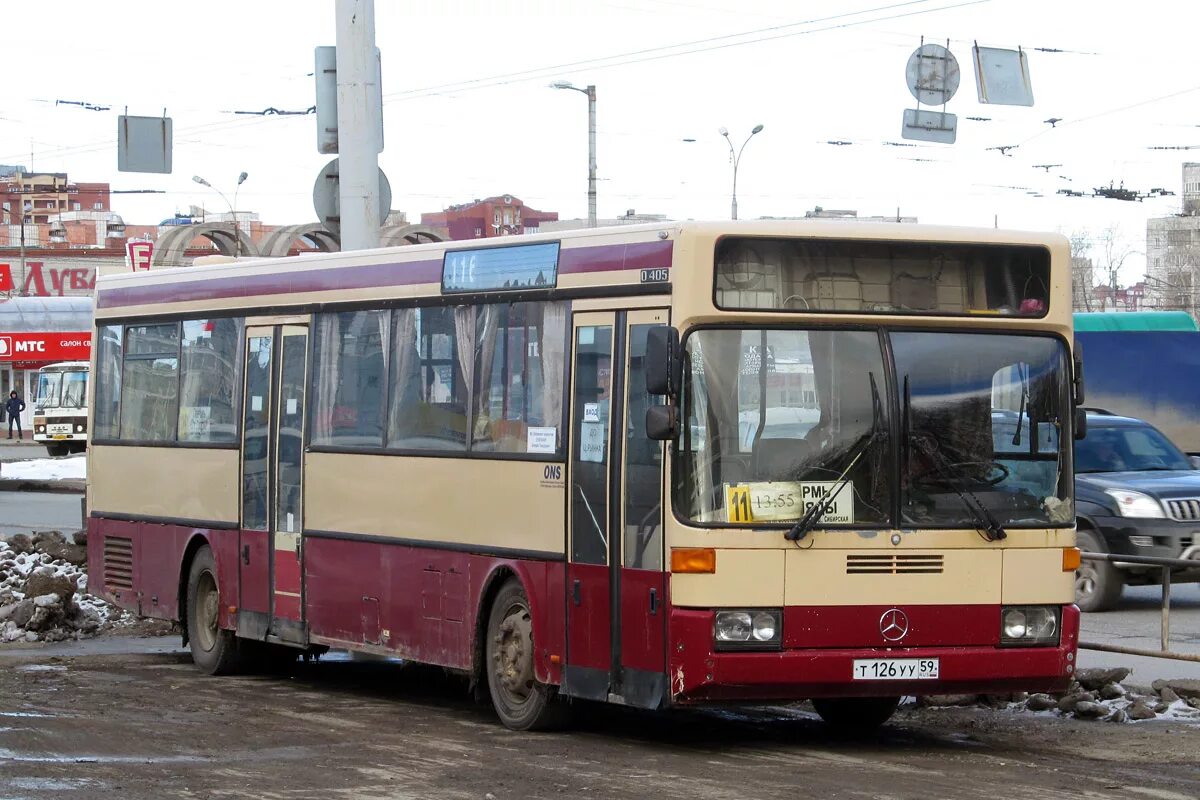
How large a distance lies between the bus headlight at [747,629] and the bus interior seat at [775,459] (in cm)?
63

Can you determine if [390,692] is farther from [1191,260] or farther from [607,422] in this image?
[1191,260]

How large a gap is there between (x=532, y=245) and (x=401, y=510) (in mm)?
1957

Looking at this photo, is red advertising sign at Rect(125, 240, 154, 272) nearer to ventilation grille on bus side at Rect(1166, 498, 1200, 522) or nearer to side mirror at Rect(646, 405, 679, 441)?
ventilation grille on bus side at Rect(1166, 498, 1200, 522)

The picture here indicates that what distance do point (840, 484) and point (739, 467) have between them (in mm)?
511

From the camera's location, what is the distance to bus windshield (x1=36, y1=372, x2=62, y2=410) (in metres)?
56.1

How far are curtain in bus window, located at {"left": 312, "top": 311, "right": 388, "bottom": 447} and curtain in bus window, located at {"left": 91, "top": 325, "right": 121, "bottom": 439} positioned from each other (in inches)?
135

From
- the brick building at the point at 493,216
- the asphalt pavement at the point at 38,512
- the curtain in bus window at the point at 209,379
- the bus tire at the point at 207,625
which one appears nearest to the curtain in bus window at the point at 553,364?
the curtain in bus window at the point at 209,379

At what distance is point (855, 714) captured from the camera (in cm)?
1059

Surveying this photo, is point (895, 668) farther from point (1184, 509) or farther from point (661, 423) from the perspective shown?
point (1184, 509)

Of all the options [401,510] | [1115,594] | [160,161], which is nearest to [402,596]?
[401,510]

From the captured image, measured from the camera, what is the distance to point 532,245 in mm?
10625

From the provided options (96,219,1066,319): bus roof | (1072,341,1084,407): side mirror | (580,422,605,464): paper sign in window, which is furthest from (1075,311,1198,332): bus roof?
(580,422,605,464): paper sign in window

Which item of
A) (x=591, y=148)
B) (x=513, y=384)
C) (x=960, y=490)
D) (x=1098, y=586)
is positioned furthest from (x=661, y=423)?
(x=591, y=148)

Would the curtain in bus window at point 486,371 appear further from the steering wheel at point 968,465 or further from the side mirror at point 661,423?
the steering wheel at point 968,465
